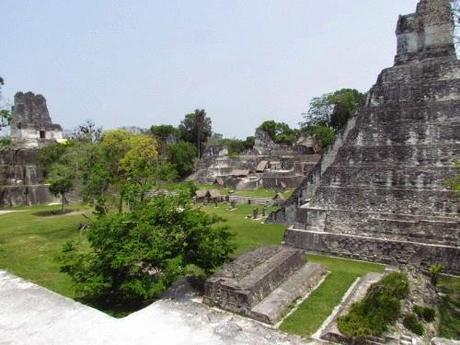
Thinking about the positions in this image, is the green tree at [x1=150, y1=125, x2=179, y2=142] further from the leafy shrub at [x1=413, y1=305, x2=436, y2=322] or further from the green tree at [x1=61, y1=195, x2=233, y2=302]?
the leafy shrub at [x1=413, y1=305, x2=436, y2=322]

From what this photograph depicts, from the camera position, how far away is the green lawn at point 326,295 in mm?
9180

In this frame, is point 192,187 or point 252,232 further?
point 252,232

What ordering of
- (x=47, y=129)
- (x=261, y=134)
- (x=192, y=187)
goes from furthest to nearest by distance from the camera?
1. (x=261, y=134)
2. (x=47, y=129)
3. (x=192, y=187)

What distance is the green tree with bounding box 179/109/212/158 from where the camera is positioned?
65.7m

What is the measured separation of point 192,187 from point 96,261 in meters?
3.55

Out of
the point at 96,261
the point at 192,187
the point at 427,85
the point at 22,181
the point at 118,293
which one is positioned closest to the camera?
the point at 96,261

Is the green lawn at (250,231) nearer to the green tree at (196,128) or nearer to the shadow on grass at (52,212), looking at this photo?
the shadow on grass at (52,212)

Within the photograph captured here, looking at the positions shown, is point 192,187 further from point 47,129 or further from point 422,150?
point 47,129

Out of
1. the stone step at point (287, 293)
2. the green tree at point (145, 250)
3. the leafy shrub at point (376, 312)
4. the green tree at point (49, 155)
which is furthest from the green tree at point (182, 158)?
the leafy shrub at point (376, 312)

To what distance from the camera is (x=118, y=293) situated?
10.8m

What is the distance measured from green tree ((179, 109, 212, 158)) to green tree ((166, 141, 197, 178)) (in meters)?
11.2

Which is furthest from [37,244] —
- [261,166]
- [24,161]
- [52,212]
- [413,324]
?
[261,166]

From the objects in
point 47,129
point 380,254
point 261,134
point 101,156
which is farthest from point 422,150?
point 261,134

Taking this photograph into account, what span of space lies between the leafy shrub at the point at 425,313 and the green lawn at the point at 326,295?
2.21 m
